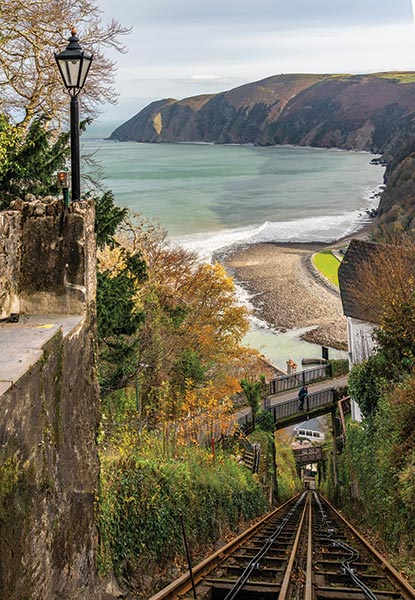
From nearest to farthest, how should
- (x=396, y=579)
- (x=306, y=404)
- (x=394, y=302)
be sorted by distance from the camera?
(x=396, y=579)
(x=394, y=302)
(x=306, y=404)

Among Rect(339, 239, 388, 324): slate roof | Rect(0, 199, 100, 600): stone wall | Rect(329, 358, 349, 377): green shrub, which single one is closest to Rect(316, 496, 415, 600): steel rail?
Rect(0, 199, 100, 600): stone wall

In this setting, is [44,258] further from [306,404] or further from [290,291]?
[290,291]

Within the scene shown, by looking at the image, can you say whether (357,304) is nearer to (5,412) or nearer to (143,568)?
(143,568)

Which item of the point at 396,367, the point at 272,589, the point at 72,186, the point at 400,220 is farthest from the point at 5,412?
the point at 400,220

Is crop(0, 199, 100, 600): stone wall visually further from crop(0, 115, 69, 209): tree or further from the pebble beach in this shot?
the pebble beach

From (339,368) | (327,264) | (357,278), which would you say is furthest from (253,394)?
(327,264)

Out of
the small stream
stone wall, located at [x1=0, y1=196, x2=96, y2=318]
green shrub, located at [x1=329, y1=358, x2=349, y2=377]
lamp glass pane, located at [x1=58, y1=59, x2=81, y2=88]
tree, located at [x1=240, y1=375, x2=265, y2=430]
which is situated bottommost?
tree, located at [x1=240, y1=375, x2=265, y2=430]
